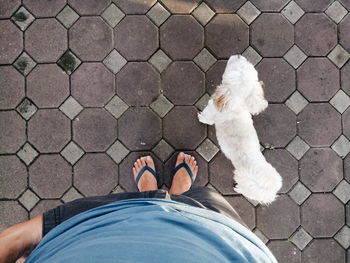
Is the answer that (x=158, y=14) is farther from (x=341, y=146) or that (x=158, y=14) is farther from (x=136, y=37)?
(x=341, y=146)

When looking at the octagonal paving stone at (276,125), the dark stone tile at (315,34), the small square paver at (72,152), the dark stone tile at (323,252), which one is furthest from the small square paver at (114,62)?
the dark stone tile at (323,252)

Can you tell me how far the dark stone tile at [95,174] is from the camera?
3174mm

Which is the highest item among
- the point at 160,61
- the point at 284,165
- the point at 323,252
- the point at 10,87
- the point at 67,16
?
the point at 67,16

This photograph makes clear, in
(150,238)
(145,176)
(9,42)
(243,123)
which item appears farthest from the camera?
(9,42)

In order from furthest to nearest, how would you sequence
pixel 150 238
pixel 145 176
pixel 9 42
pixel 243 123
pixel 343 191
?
pixel 343 191, pixel 9 42, pixel 145 176, pixel 243 123, pixel 150 238

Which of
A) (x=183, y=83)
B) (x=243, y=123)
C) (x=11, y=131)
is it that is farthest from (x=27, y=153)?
(x=243, y=123)

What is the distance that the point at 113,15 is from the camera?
3250mm

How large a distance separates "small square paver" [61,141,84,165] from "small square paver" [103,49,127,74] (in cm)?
74

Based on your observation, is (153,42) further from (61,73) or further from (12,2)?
(12,2)

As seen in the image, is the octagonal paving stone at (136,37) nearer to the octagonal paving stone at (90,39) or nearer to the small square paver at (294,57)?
the octagonal paving stone at (90,39)

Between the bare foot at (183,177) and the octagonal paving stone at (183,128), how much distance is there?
0.36 ft

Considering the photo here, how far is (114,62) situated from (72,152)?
0.87 m

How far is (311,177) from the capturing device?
3.29 meters

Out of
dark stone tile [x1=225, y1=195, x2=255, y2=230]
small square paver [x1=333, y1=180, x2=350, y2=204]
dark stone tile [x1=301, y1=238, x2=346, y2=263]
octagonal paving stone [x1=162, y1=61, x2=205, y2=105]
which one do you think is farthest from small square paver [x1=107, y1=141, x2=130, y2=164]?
small square paver [x1=333, y1=180, x2=350, y2=204]
